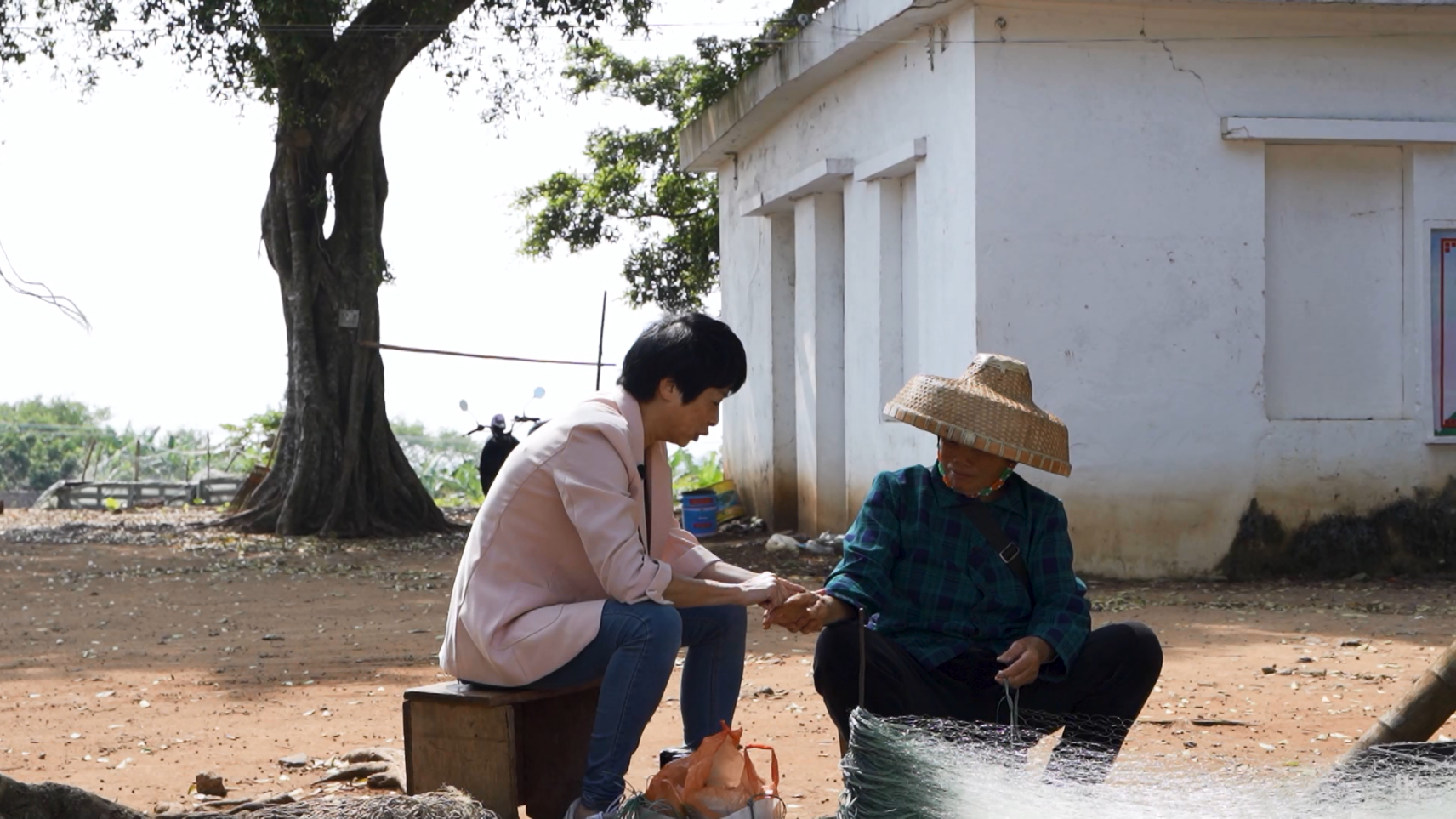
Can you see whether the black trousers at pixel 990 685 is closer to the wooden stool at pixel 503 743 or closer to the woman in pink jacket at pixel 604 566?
the woman in pink jacket at pixel 604 566

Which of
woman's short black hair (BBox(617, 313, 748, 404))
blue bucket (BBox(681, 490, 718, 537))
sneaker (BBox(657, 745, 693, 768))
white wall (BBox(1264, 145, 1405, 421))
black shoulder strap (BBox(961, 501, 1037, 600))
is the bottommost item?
blue bucket (BBox(681, 490, 718, 537))

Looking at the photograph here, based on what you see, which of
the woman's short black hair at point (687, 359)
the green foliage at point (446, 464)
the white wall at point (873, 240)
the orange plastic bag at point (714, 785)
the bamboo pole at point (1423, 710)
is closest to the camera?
the bamboo pole at point (1423, 710)

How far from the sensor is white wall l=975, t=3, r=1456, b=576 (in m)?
9.38

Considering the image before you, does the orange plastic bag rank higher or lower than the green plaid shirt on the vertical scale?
lower

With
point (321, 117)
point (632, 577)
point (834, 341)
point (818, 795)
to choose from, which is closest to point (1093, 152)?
point (834, 341)

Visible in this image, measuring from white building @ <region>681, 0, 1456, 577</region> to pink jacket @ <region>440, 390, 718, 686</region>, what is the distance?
599cm

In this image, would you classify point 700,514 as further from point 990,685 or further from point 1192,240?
A: point 990,685

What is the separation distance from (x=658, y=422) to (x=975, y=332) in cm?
583

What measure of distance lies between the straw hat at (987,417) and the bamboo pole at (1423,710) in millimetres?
899

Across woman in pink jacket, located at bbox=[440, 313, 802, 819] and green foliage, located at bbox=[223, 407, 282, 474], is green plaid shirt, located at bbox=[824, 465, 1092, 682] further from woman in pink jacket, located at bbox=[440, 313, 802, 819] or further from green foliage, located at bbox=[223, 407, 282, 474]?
green foliage, located at bbox=[223, 407, 282, 474]

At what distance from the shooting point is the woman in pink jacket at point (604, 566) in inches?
139

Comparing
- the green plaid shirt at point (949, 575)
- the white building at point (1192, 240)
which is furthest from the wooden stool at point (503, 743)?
the white building at point (1192, 240)

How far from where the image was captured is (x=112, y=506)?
20.5 meters

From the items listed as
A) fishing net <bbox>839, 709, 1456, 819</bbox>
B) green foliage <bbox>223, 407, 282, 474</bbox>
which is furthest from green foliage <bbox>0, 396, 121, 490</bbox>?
fishing net <bbox>839, 709, 1456, 819</bbox>
